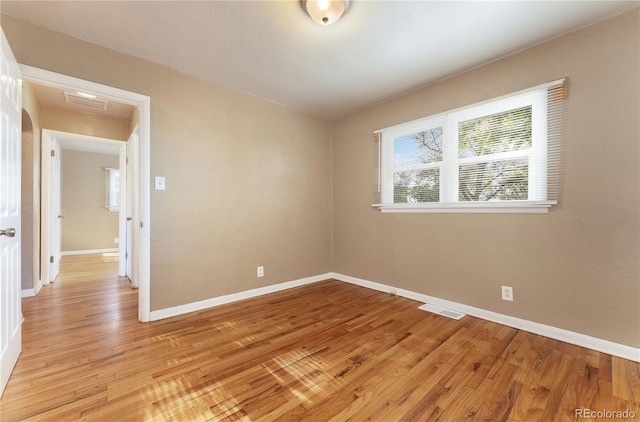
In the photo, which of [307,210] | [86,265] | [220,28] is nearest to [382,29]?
[220,28]

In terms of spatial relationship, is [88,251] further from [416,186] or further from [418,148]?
[418,148]

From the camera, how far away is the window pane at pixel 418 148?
9.49 ft

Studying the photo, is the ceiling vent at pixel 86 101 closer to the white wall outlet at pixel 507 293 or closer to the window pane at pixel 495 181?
the window pane at pixel 495 181

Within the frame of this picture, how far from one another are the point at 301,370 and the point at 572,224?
2.30m

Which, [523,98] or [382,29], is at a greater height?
[382,29]

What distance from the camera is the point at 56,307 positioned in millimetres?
2744

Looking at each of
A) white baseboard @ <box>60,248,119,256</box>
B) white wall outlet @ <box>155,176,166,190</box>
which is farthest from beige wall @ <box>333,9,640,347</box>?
white baseboard @ <box>60,248,119,256</box>

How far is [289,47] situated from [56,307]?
348 centimetres

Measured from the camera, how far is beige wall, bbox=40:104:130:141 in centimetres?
349

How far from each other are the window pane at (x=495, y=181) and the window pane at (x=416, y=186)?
0.27m

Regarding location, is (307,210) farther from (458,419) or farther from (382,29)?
(458,419)

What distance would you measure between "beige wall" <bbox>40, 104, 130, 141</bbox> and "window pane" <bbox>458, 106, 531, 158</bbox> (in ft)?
15.0
